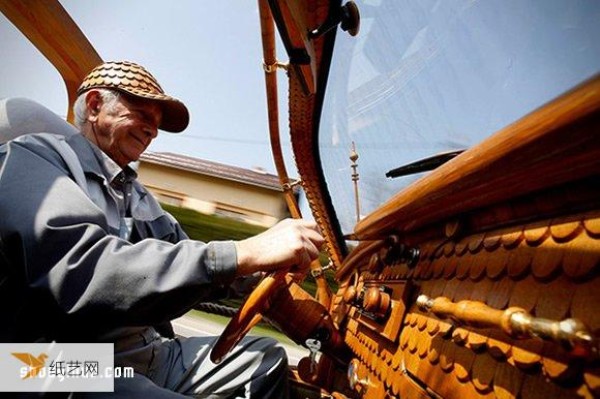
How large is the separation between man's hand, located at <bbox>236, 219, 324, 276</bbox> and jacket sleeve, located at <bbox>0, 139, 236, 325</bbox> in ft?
0.15

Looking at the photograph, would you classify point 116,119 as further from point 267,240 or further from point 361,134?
point 361,134

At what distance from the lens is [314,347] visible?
1263 mm

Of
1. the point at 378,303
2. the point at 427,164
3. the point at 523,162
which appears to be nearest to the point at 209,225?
the point at 427,164

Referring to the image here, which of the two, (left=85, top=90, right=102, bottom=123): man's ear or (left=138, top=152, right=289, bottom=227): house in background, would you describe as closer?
(left=85, top=90, right=102, bottom=123): man's ear

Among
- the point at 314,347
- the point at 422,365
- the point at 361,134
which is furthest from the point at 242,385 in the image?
the point at 361,134

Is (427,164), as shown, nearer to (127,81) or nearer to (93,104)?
(127,81)

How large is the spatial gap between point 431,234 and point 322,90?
1461mm

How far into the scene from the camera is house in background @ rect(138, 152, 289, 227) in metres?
9.65

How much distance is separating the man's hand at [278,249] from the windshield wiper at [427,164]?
0.59 meters

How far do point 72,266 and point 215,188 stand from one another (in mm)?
9539

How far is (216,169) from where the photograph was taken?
10508 millimetres

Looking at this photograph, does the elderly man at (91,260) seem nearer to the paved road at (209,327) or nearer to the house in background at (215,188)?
the paved road at (209,327)

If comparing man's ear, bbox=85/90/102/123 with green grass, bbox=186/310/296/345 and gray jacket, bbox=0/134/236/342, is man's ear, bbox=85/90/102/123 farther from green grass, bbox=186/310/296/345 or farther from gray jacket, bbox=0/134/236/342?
green grass, bbox=186/310/296/345

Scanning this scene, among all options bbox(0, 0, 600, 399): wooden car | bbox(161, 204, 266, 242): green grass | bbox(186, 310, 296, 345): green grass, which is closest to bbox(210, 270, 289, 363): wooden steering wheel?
bbox(0, 0, 600, 399): wooden car
